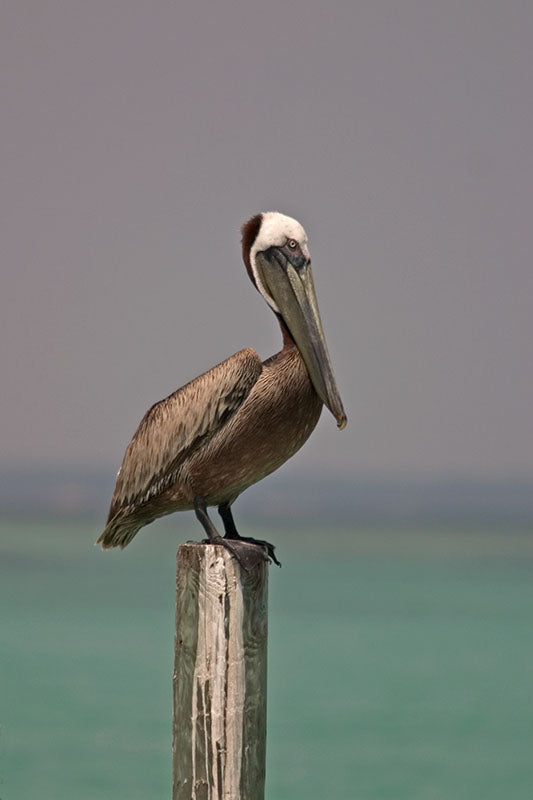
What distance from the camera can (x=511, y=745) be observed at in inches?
432

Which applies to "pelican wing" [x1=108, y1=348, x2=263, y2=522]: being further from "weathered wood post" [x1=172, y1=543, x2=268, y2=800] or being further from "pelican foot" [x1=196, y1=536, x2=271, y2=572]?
"weathered wood post" [x1=172, y1=543, x2=268, y2=800]

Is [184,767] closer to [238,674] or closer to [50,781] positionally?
[238,674]

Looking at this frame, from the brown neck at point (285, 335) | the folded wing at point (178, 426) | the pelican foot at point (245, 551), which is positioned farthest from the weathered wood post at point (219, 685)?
the brown neck at point (285, 335)

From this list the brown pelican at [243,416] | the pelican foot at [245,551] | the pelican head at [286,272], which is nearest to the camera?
the pelican foot at [245,551]

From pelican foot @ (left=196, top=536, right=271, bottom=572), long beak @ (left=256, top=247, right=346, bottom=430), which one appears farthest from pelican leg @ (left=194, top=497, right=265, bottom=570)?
long beak @ (left=256, top=247, right=346, bottom=430)

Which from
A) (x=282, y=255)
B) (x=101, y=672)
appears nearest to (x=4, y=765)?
(x=101, y=672)

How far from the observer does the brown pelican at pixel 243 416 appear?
3.81m

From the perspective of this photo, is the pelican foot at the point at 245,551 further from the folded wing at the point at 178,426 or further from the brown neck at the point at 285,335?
the brown neck at the point at 285,335

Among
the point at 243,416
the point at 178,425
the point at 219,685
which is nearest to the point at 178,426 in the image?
the point at 178,425

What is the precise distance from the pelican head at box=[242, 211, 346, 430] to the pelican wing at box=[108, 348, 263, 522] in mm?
175

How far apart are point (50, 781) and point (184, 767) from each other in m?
6.41

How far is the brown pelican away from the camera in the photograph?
3.81 m

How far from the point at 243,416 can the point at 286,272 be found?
522 mm

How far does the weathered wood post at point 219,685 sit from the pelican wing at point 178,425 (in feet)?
1.89
